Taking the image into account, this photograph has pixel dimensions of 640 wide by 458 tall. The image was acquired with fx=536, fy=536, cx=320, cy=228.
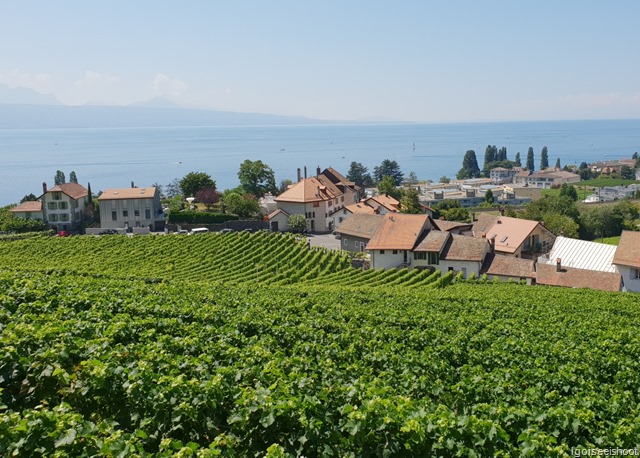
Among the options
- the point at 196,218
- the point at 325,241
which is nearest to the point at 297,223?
the point at 325,241

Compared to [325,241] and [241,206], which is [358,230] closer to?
[325,241]

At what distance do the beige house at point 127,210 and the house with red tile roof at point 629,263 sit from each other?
5345 centimetres

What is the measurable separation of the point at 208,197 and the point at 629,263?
5507 cm

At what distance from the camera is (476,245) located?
4594 cm

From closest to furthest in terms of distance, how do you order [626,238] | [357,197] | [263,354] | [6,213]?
[263,354] < [626,238] < [6,213] < [357,197]

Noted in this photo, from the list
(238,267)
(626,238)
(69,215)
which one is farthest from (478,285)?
(69,215)

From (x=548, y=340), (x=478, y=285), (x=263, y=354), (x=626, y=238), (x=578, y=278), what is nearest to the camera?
(x=263, y=354)

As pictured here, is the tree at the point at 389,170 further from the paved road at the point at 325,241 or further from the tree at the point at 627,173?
the paved road at the point at 325,241

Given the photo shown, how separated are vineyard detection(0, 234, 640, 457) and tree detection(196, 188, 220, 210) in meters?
56.1

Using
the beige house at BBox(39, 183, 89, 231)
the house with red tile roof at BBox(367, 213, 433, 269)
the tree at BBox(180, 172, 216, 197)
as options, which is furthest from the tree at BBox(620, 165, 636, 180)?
the beige house at BBox(39, 183, 89, 231)

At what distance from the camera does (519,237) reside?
52.4m

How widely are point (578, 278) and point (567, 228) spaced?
34.1m

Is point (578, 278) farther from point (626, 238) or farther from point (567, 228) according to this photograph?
point (567, 228)

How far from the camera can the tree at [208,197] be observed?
78.4 metres
